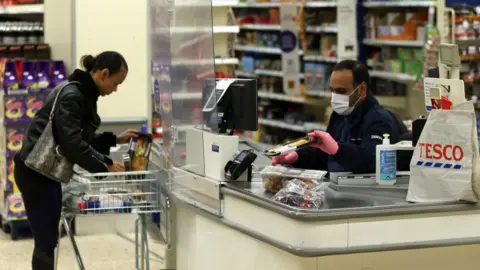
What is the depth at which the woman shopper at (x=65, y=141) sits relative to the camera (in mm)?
5016

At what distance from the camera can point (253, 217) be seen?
4.02m

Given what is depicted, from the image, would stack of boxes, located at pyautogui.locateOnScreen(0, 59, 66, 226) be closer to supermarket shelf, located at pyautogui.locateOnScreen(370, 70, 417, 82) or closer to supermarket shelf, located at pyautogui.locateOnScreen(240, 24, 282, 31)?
supermarket shelf, located at pyautogui.locateOnScreen(370, 70, 417, 82)

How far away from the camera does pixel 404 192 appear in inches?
164

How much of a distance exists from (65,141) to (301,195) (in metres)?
1.70

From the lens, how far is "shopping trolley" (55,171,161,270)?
505cm

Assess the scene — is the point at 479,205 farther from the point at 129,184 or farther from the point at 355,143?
the point at 129,184

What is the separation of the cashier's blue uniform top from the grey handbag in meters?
1.32

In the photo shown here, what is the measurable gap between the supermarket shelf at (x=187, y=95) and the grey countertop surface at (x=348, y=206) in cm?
65

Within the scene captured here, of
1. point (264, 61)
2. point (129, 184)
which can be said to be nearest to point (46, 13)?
point (129, 184)

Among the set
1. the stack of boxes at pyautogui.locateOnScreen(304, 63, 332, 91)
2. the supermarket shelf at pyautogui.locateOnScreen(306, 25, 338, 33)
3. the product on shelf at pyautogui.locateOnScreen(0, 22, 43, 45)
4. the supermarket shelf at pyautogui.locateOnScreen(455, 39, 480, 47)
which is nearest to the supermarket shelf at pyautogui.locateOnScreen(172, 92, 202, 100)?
the supermarket shelf at pyautogui.locateOnScreen(455, 39, 480, 47)

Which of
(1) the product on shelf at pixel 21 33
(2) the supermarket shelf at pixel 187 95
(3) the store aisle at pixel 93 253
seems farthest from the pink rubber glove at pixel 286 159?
(1) the product on shelf at pixel 21 33

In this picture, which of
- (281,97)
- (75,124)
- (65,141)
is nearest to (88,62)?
(75,124)

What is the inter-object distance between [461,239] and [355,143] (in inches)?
44.0

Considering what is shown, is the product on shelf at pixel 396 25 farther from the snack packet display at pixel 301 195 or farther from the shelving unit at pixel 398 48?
the snack packet display at pixel 301 195
